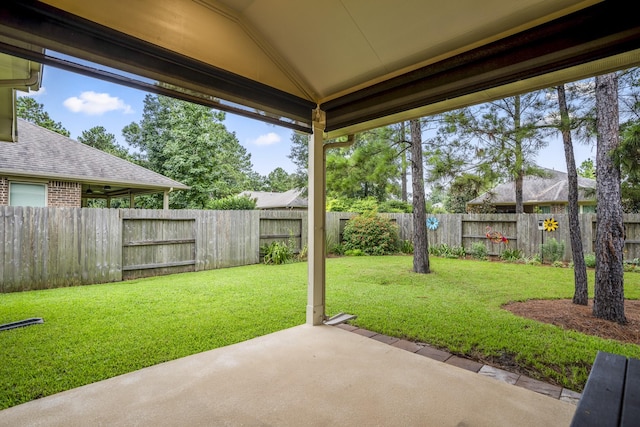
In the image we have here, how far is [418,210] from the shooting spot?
22.3 ft

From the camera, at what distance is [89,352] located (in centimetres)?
276

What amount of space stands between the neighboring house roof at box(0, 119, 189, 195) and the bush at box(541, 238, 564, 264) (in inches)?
389

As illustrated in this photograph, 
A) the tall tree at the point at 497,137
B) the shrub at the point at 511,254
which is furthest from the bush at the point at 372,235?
the tall tree at the point at 497,137

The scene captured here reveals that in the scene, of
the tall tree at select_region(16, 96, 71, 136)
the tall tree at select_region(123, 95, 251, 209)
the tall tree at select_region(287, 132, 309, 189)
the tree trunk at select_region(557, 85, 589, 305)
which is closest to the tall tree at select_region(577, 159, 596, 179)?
the tall tree at select_region(287, 132, 309, 189)

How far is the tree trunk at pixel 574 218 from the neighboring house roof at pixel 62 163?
894 centimetres

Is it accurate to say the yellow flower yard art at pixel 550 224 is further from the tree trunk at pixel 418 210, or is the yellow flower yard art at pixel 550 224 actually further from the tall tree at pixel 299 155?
the tall tree at pixel 299 155

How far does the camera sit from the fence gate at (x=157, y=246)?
19.5 ft

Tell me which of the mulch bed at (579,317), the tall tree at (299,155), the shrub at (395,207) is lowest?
the mulch bed at (579,317)

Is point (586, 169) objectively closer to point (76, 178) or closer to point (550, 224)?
point (550, 224)

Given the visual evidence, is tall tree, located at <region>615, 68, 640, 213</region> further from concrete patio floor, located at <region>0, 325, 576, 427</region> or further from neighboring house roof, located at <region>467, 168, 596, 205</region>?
neighboring house roof, located at <region>467, 168, 596, 205</region>

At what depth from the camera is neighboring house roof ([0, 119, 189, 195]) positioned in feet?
21.9

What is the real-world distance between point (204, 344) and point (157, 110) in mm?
18468

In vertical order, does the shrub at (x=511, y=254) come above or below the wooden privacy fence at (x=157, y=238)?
below

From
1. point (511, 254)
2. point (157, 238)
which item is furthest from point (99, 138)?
point (511, 254)
